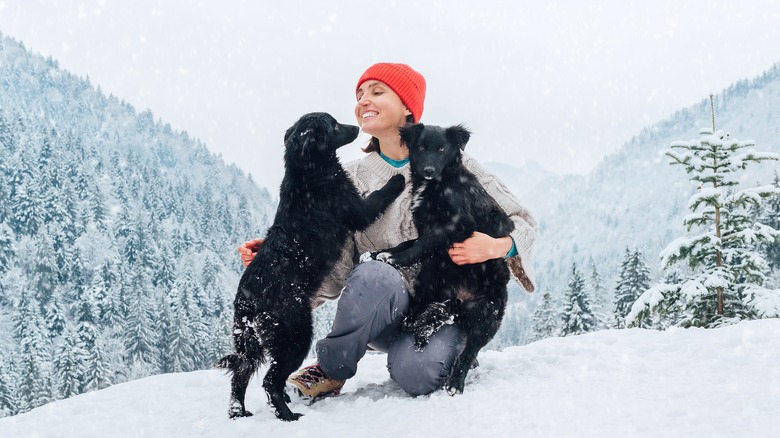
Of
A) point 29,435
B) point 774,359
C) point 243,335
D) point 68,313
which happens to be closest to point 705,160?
point 774,359

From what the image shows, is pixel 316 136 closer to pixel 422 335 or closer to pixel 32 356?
pixel 422 335

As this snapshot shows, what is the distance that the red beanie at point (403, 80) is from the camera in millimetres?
4004

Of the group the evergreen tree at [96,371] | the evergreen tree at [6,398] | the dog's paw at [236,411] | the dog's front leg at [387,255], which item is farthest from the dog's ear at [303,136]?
the evergreen tree at [96,371]

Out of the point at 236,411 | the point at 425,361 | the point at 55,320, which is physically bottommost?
the point at 55,320

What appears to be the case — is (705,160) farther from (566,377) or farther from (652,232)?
(652,232)

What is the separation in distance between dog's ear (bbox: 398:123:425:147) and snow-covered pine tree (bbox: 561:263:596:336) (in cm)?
2299

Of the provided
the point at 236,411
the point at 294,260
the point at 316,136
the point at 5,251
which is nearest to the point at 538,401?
the point at 294,260

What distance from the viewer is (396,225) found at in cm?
390

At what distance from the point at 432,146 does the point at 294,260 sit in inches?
A: 46.2

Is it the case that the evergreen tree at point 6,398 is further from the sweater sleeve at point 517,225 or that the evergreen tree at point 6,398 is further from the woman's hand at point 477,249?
the woman's hand at point 477,249

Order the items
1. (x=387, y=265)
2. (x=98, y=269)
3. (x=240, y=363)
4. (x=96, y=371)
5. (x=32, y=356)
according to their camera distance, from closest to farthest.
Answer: (x=240, y=363), (x=387, y=265), (x=32, y=356), (x=96, y=371), (x=98, y=269)

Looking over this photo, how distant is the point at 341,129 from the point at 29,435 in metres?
2.62

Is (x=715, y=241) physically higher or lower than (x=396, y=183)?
lower

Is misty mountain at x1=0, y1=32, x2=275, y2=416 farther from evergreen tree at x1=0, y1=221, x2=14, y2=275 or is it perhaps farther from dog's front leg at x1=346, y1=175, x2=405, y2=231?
dog's front leg at x1=346, y1=175, x2=405, y2=231
